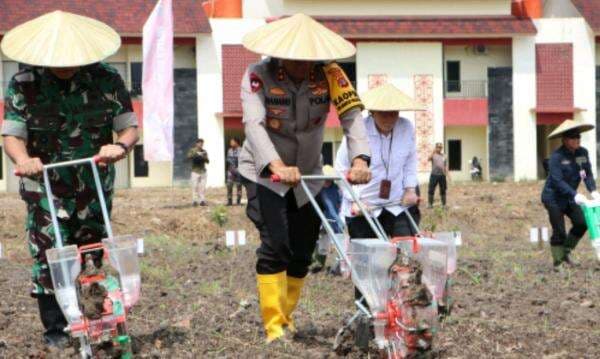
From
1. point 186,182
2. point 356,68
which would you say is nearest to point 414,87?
point 356,68

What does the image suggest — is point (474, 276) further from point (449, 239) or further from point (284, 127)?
point (284, 127)

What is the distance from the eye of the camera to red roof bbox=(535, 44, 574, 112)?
132 feet

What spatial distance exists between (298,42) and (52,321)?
209cm

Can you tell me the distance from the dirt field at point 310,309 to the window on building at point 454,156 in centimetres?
2179

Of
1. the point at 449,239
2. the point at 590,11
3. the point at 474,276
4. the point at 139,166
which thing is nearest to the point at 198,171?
the point at 139,166

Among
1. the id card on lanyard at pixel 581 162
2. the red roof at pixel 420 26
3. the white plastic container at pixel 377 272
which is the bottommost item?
the white plastic container at pixel 377 272

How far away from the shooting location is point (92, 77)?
6.23 meters

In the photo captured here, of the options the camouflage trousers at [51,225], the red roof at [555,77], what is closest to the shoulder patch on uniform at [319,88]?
the camouflage trousers at [51,225]

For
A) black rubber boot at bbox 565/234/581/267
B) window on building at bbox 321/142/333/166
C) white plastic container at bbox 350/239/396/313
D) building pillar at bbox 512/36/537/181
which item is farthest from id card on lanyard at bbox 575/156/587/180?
building pillar at bbox 512/36/537/181

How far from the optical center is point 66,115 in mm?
6180

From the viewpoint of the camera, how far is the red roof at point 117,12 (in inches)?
1442

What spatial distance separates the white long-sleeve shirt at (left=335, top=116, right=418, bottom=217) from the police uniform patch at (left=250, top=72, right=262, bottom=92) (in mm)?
1746

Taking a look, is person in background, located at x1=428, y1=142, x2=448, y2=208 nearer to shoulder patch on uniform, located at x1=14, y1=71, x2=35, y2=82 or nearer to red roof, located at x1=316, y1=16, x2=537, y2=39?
red roof, located at x1=316, y1=16, x2=537, y2=39

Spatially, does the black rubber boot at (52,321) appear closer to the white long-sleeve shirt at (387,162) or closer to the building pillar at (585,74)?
the white long-sleeve shirt at (387,162)
